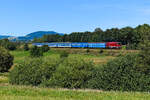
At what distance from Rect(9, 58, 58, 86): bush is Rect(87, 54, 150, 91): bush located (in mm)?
5207

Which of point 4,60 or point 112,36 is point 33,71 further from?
point 112,36

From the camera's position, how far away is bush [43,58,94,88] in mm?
21641

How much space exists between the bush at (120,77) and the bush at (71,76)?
3.61ft

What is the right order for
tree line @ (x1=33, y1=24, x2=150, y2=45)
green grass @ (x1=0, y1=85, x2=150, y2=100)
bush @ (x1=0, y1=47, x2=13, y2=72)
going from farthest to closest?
tree line @ (x1=33, y1=24, x2=150, y2=45) → bush @ (x1=0, y1=47, x2=13, y2=72) → green grass @ (x1=0, y1=85, x2=150, y2=100)

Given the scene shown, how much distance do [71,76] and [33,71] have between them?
4782mm

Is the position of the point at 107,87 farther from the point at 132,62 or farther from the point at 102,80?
the point at 132,62

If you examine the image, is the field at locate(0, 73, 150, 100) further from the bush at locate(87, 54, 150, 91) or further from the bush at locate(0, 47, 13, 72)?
the bush at locate(0, 47, 13, 72)

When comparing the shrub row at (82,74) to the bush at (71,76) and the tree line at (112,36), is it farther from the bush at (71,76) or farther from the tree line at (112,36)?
the tree line at (112,36)

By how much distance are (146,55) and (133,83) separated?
3656mm

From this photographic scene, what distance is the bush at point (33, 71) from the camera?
23406 millimetres

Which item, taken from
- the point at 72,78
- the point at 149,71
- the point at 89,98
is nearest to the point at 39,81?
the point at 72,78

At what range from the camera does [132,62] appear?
20.4 metres

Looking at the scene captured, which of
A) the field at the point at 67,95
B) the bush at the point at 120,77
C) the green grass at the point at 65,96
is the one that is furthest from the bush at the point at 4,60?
the green grass at the point at 65,96

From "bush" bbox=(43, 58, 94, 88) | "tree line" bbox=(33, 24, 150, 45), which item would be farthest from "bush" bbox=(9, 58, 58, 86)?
"tree line" bbox=(33, 24, 150, 45)
